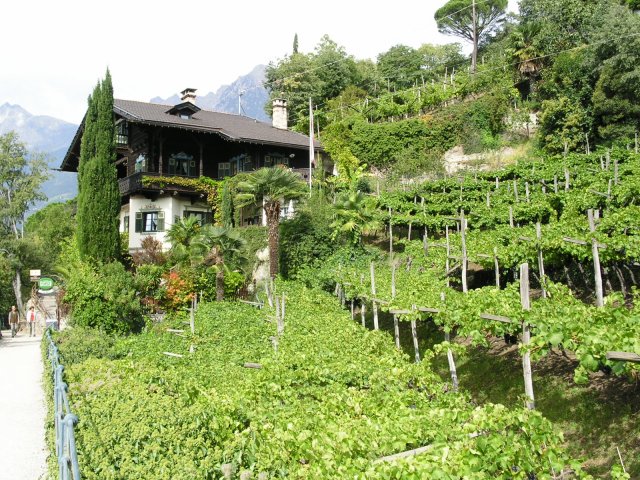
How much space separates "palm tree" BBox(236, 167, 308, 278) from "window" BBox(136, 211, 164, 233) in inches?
316

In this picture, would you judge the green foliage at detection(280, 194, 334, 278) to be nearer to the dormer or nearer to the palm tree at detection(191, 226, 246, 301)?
the palm tree at detection(191, 226, 246, 301)

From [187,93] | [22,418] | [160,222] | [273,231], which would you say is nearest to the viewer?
[22,418]

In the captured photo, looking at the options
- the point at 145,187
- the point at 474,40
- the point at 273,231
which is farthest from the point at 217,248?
the point at 474,40

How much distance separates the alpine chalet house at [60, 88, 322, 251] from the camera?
30.0m

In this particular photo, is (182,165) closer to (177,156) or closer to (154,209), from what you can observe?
(177,156)

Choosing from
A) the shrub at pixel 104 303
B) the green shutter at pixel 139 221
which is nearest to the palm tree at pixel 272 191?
the shrub at pixel 104 303

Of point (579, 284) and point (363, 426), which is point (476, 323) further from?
point (579, 284)

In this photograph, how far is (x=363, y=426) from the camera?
19.6 feet

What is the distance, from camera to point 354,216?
23672 mm

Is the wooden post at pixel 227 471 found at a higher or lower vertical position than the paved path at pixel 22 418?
higher

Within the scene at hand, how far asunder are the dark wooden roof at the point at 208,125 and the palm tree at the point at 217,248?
369 inches

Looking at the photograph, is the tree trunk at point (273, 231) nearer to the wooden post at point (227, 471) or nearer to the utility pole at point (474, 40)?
the wooden post at point (227, 471)

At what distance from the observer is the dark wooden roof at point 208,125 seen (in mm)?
29656

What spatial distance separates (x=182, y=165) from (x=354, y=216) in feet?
40.4
